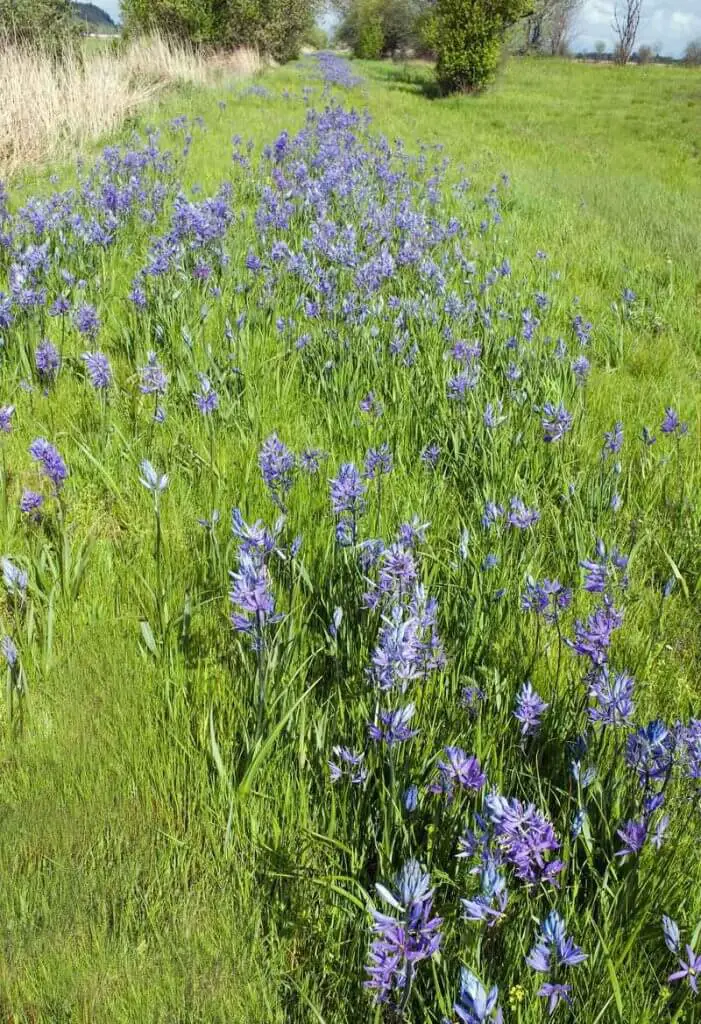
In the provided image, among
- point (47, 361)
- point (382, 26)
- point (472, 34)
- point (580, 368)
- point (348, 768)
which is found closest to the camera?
point (348, 768)

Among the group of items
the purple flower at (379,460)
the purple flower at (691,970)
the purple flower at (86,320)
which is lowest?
the purple flower at (691,970)

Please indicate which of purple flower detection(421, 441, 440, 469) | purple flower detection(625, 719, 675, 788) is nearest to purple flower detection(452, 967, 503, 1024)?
purple flower detection(625, 719, 675, 788)

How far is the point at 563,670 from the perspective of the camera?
2018mm

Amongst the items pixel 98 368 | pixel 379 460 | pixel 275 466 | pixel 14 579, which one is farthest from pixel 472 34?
pixel 14 579

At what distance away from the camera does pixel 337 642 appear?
184cm

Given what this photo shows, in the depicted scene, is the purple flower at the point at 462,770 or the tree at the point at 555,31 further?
the tree at the point at 555,31

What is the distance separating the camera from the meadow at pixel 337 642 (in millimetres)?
1247

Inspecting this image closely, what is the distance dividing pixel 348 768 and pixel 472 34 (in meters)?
25.6

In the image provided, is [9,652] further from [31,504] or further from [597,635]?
[597,635]

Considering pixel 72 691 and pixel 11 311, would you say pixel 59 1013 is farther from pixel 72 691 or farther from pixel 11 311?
pixel 11 311

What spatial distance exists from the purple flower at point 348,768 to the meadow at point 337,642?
0.01 m

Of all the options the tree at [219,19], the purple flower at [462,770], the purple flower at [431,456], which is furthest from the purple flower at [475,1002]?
the tree at [219,19]

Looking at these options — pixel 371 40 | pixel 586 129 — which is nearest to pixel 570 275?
pixel 586 129

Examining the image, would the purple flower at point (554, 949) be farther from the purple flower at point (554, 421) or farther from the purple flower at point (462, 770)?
the purple flower at point (554, 421)
